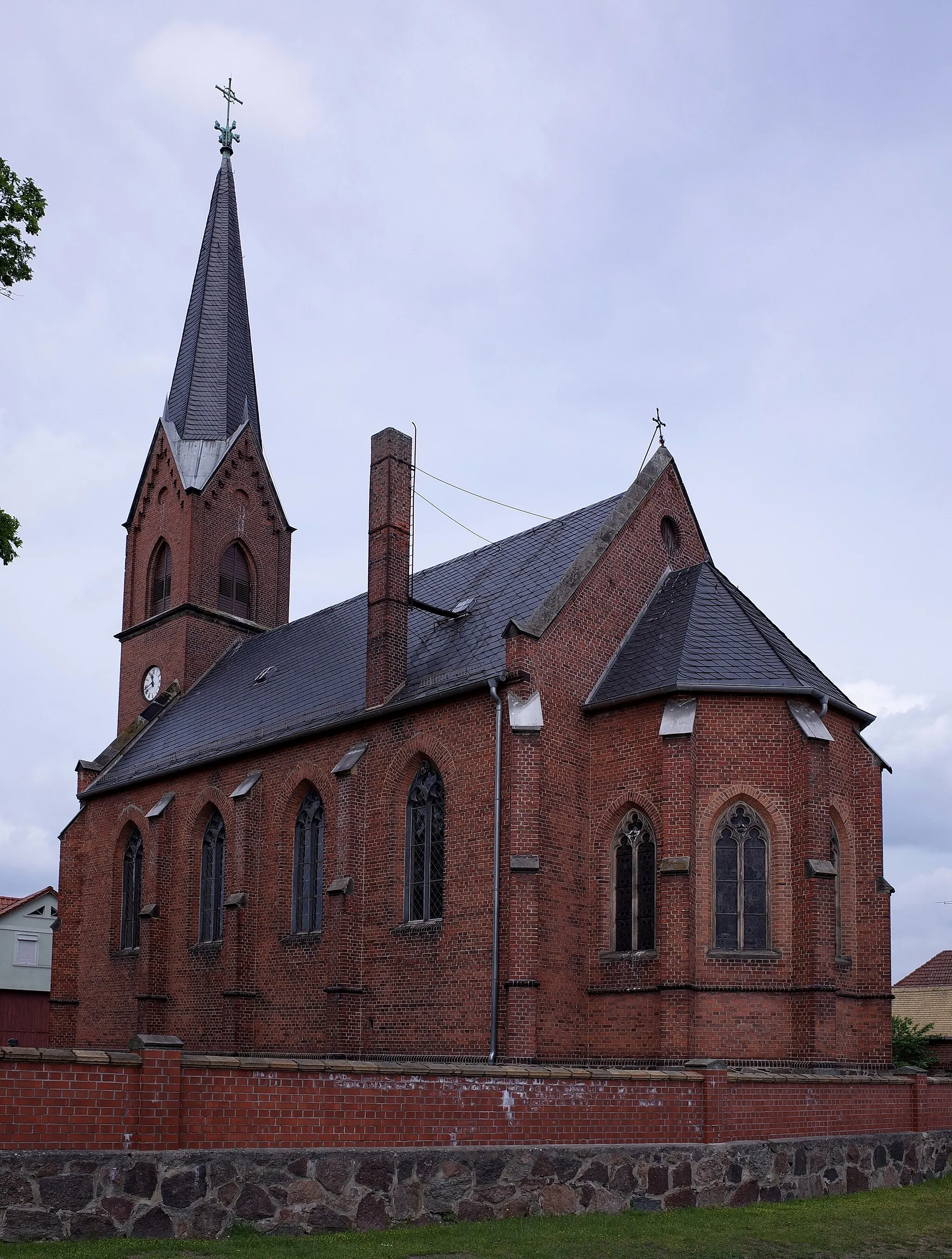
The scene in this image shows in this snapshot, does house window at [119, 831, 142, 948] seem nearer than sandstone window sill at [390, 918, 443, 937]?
No

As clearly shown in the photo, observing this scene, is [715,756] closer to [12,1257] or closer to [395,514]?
[395,514]

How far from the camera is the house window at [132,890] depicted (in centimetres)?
3125

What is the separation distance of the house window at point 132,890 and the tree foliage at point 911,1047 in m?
19.5

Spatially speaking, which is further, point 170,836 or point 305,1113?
point 170,836

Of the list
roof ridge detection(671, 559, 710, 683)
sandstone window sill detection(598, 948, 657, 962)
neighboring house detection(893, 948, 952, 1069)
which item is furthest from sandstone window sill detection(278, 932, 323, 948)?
neighboring house detection(893, 948, 952, 1069)

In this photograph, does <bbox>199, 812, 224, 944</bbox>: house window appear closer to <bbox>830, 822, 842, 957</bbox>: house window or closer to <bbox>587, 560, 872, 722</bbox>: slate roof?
<bbox>587, 560, 872, 722</bbox>: slate roof

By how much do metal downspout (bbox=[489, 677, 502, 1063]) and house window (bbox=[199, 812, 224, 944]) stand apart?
8.95 metres

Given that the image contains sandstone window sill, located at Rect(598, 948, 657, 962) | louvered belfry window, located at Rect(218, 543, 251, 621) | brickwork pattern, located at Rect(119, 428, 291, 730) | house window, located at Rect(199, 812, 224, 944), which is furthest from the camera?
louvered belfry window, located at Rect(218, 543, 251, 621)

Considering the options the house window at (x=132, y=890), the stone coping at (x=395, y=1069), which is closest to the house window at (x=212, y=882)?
the house window at (x=132, y=890)

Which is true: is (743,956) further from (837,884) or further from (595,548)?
(595,548)

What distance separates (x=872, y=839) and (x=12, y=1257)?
53.8 feet

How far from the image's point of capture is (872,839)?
22.6 meters

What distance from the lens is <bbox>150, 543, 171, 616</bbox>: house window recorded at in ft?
122

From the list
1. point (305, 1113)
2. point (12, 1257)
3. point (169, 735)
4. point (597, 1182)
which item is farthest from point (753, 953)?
point (169, 735)
